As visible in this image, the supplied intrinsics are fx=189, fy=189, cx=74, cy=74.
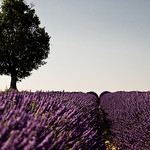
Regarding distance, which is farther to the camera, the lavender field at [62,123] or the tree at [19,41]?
the tree at [19,41]

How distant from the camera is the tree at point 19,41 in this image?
20.3 metres

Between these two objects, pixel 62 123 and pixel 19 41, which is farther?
pixel 19 41

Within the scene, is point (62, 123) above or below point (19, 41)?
below

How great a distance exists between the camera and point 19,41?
66.4 ft

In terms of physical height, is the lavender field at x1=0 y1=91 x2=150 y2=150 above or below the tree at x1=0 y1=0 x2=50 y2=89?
A: below

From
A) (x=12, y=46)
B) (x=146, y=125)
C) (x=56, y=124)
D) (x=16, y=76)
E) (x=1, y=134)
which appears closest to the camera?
(x=1, y=134)

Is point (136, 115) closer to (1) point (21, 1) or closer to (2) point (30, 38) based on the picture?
(2) point (30, 38)

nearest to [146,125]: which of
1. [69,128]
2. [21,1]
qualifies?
[69,128]

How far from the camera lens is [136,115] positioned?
414 cm

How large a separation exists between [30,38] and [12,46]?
260 centimetres

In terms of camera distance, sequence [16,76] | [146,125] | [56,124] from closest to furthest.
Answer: [56,124] < [146,125] < [16,76]

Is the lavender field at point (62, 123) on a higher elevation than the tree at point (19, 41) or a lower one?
lower

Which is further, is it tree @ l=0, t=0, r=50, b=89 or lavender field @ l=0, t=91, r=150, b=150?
tree @ l=0, t=0, r=50, b=89

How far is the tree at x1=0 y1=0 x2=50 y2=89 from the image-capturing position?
20.3 metres
